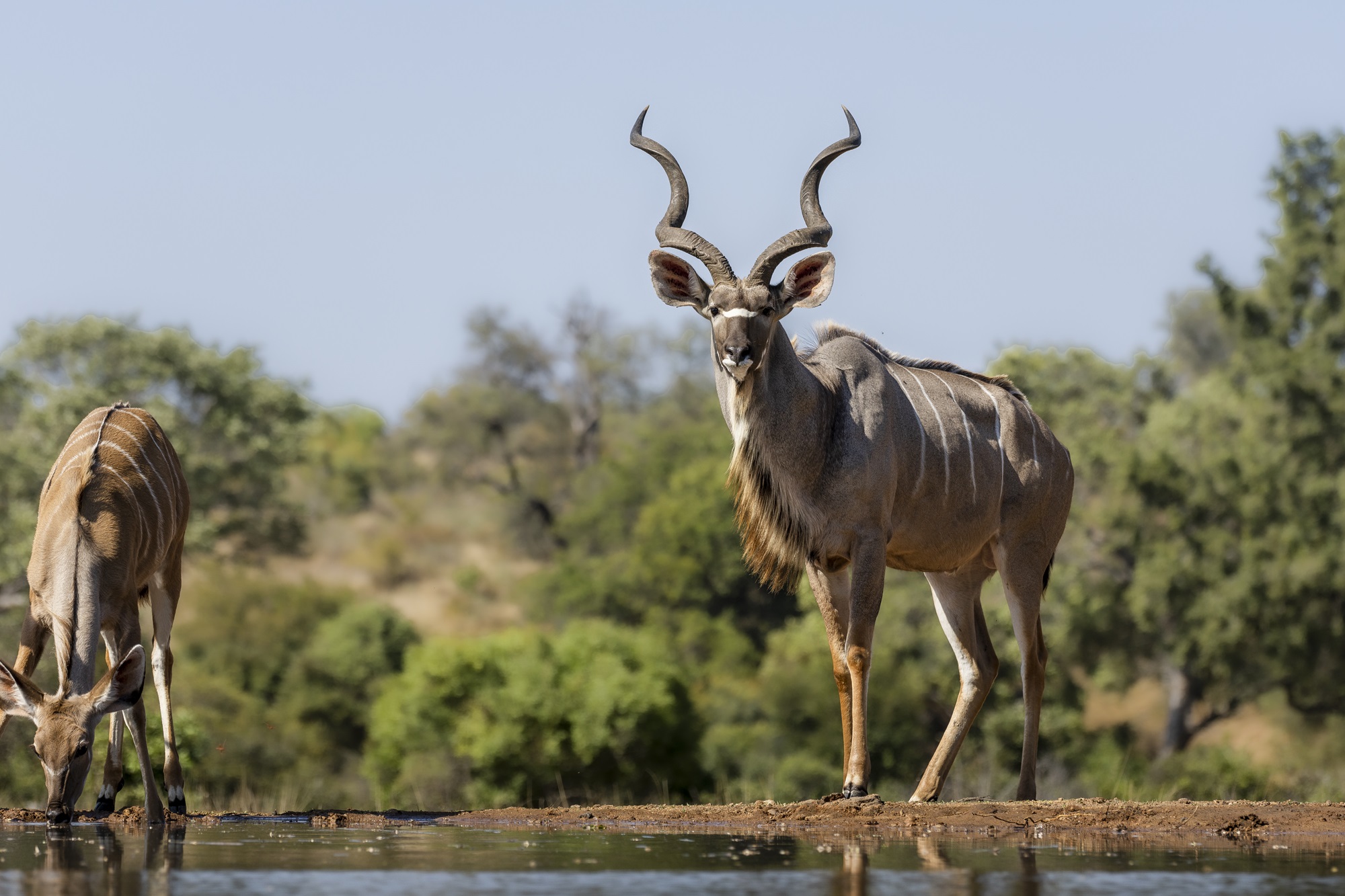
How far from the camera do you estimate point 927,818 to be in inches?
355

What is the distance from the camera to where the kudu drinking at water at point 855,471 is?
32.7 feet

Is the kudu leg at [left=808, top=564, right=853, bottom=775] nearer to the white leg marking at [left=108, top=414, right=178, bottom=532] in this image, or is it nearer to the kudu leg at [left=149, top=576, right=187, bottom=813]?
the kudu leg at [left=149, top=576, right=187, bottom=813]

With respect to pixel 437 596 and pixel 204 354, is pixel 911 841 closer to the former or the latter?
pixel 204 354

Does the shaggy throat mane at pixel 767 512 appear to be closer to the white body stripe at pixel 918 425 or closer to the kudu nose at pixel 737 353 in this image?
the kudu nose at pixel 737 353

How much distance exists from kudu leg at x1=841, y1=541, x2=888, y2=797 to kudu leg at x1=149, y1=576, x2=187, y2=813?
382 centimetres

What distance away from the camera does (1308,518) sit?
4050cm

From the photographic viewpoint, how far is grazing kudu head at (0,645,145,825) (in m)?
8.81

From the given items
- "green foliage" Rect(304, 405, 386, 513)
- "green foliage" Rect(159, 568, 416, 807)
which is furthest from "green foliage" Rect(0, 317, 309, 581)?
"green foliage" Rect(304, 405, 386, 513)

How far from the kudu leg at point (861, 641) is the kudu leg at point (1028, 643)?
4.71ft

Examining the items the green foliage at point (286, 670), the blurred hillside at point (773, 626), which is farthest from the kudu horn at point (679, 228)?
the green foliage at point (286, 670)

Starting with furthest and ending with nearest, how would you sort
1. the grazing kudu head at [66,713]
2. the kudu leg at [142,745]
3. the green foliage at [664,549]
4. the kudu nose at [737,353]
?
the green foliage at [664,549]
the kudu nose at [737,353]
the kudu leg at [142,745]
the grazing kudu head at [66,713]

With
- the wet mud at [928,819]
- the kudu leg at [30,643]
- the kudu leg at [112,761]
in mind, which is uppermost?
the kudu leg at [30,643]

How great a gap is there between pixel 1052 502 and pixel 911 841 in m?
3.82

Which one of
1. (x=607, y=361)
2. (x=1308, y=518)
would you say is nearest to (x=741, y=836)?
(x=1308, y=518)
